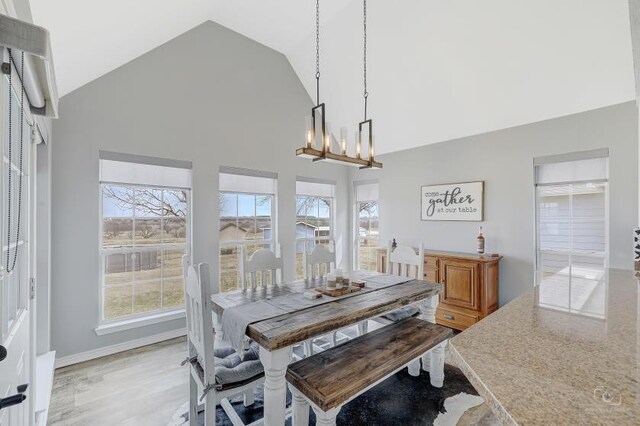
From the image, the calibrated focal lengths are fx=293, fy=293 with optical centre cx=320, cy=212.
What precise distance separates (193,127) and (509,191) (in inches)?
159

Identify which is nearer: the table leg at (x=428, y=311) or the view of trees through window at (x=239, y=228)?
the table leg at (x=428, y=311)

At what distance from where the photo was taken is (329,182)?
521cm

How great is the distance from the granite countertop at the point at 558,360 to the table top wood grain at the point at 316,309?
3.01 ft

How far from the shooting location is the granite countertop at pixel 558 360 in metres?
0.64

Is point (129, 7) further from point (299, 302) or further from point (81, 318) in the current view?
point (81, 318)

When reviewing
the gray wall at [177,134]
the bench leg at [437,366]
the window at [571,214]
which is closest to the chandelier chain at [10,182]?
the gray wall at [177,134]

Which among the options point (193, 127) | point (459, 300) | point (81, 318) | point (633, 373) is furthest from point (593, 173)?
point (81, 318)

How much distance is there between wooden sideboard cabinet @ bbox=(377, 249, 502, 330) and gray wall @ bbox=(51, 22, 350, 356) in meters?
2.18

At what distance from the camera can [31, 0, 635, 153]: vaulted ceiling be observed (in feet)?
8.13

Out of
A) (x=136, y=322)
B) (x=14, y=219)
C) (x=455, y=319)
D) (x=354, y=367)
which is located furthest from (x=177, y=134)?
(x=455, y=319)

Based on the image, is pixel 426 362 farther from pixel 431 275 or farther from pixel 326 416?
pixel 326 416

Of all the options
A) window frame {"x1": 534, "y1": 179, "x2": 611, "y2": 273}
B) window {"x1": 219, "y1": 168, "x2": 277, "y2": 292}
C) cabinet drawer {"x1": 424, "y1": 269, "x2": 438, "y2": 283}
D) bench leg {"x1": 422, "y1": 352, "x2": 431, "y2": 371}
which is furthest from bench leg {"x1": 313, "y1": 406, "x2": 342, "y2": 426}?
window frame {"x1": 534, "y1": 179, "x2": 611, "y2": 273}

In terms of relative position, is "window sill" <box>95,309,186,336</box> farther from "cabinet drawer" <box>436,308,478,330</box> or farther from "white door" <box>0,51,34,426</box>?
"cabinet drawer" <box>436,308,478,330</box>

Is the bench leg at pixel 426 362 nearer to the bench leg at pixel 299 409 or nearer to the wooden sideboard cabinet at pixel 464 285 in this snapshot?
the wooden sideboard cabinet at pixel 464 285
